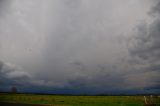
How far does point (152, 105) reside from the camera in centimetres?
1539

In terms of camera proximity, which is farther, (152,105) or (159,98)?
(159,98)

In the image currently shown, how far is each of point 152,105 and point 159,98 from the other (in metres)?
3.32

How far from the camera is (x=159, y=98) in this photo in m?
18.4
